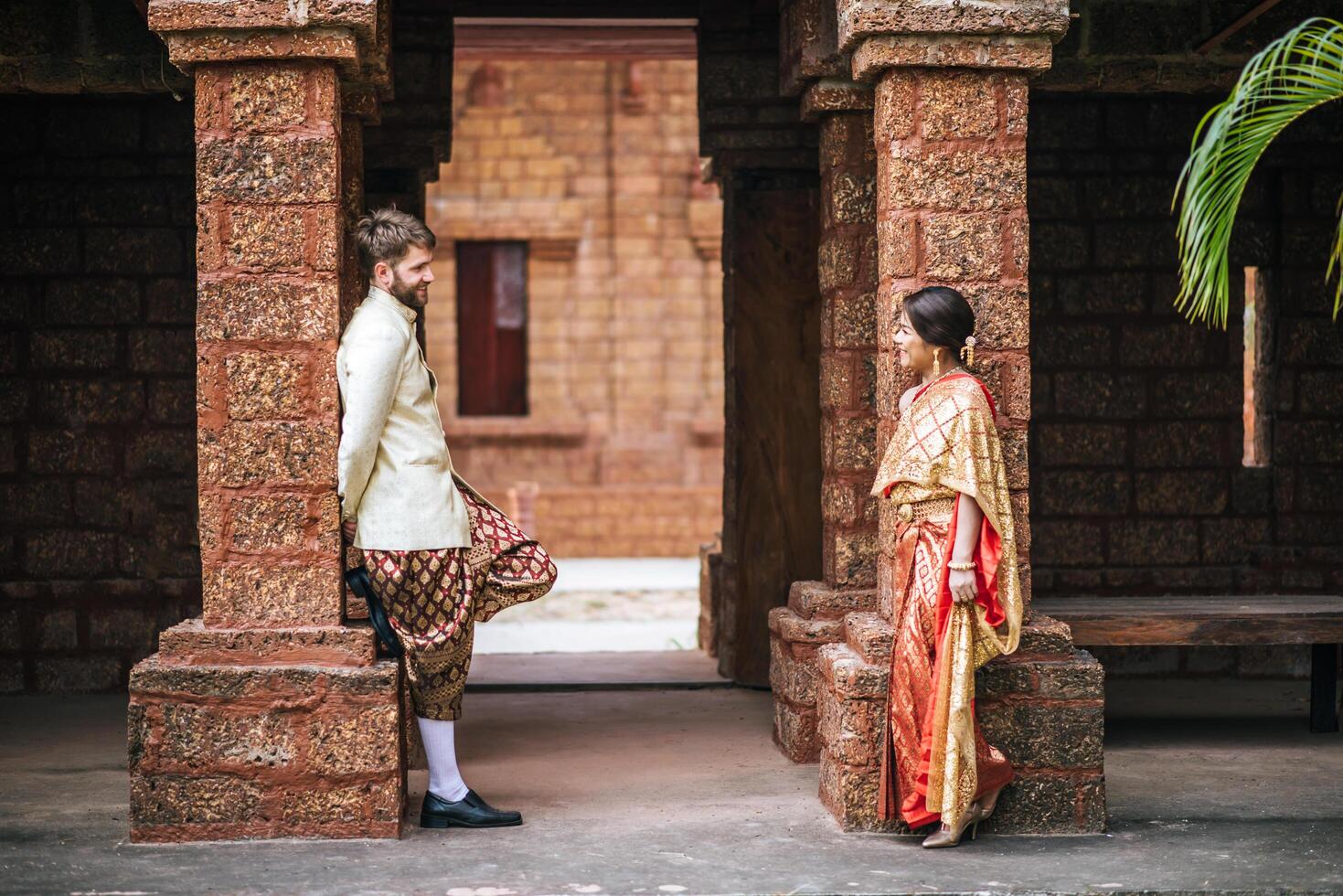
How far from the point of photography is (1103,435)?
8969mm

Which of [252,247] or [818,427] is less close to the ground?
[252,247]

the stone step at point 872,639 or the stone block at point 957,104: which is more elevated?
the stone block at point 957,104

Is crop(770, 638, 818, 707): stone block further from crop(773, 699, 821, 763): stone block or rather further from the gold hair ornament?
the gold hair ornament

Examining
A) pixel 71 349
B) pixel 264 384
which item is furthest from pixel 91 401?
pixel 264 384

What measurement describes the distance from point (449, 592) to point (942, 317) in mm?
1795

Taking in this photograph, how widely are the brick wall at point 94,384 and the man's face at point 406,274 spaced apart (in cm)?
357

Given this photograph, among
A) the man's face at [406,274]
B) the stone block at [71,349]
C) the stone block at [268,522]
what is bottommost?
→ the stone block at [268,522]

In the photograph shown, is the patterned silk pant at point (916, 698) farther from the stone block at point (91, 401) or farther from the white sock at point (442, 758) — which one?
the stone block at point (91, 401)

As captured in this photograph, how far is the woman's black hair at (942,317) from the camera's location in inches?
206

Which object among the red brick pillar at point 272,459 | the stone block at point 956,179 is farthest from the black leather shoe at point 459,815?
the stone block at point 956,179

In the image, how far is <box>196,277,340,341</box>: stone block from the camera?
5.25 metres

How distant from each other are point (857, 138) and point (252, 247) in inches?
96.6

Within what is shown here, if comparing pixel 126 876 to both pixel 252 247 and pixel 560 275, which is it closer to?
pixel 252 247

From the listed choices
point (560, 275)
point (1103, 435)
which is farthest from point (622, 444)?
point (1103, 435)
